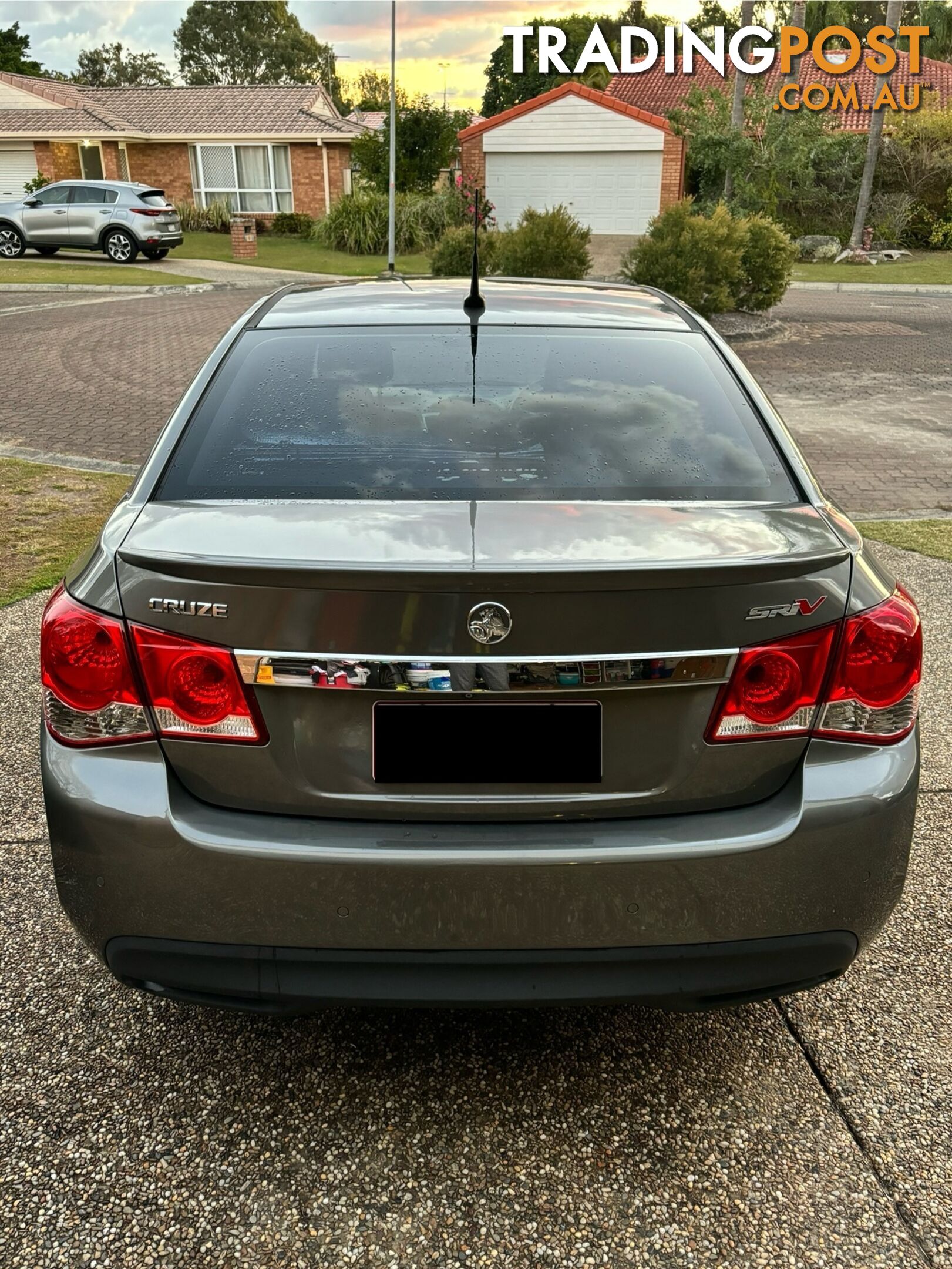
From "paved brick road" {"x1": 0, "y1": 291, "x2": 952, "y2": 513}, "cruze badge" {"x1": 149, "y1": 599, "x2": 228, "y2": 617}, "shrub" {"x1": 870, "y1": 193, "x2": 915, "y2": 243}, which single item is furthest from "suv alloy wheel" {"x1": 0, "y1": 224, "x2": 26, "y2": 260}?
"cruze badge" {"x1": 149, "y1": 599, "x2": 228, "y2": 617}

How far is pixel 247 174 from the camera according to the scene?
1590 inches

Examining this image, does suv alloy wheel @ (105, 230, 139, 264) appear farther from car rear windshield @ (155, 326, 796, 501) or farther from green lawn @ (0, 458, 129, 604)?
car rear windshield @ (155, 326, 796, 501)

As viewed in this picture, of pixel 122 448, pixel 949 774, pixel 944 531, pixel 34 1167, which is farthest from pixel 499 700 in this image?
pixel 122 448

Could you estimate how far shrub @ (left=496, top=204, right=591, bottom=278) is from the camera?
15.2m

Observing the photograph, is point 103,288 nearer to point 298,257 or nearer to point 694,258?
point 298,257

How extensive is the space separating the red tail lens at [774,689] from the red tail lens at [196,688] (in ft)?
2.78

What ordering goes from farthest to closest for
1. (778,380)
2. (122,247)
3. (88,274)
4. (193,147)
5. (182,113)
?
(182,113) → (193,147) → (122,247) → (88,274) → (778,380)

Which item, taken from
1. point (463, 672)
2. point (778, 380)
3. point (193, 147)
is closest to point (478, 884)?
point (463, 672)

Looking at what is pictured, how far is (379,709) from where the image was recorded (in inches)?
77.9

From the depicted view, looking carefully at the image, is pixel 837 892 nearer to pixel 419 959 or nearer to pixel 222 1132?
pixel 419 959

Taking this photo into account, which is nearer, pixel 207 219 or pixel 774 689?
pixel 774 689

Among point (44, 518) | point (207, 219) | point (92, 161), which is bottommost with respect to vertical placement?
point (207, 219)

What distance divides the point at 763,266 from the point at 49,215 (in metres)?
17.7

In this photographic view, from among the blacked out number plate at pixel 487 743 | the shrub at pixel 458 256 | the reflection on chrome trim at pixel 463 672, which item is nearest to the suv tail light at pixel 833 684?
the reflection on chrome trim at pixel 463 672
